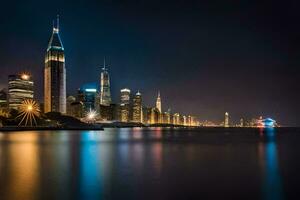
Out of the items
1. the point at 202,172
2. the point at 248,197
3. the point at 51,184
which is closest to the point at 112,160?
the point at 202,172

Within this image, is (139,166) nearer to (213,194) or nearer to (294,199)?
(213,194)

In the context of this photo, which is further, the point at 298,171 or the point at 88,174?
the point at 298,171

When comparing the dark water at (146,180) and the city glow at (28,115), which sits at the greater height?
the city glow at (28,115)

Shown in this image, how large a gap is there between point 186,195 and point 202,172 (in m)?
9.19

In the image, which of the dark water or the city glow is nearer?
the dark water

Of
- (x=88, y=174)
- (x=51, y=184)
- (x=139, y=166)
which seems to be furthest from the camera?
(x=139, y=166)

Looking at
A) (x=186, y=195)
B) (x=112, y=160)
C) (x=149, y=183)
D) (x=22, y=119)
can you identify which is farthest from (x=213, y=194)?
(x=22, y=119)

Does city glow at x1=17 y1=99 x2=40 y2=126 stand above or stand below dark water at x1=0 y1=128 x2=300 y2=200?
above

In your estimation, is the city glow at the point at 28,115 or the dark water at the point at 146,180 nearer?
the dark water at the point at 146,180

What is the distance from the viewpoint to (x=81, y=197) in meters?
19.9

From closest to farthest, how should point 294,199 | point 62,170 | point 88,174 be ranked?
point 294,199 < point 88,174 < point 62,170

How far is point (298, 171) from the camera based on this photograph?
30.1 m

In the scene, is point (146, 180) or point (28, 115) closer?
point (146, 180)

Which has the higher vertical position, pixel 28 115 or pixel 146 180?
pixel 28 115
